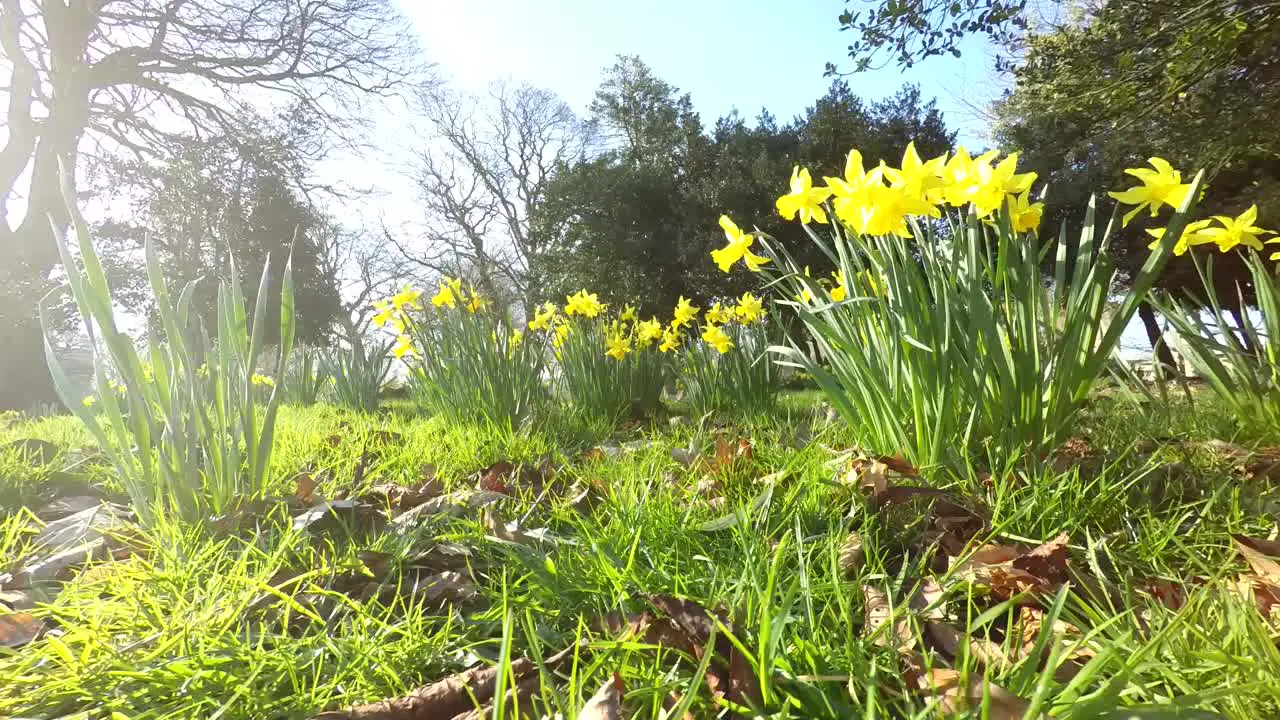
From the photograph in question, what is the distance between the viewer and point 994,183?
1.40 metres

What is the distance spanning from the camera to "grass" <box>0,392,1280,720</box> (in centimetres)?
71

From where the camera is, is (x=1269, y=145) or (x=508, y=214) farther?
(x=508, y=214)

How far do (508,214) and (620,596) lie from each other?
813 inches

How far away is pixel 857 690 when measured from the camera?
2.43ft

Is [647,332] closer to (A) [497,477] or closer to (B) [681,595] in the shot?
(A) [497,477]

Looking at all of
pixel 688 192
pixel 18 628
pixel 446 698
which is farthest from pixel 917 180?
pixel 688 192

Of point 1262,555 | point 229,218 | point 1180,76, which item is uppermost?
point 229,218

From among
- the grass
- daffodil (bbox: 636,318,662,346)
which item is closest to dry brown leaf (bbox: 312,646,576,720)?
the grass

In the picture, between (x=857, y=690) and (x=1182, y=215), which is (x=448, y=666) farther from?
(x=1182, y=215)

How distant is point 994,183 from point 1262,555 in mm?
847

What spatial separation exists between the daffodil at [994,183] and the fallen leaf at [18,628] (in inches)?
77.5

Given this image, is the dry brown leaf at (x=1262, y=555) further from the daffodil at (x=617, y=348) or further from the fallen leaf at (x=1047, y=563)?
the daffodil at (x=617, y=348)

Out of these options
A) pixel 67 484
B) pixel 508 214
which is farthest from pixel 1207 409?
pixel 508 214

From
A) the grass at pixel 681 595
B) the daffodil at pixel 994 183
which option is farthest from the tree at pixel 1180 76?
the grass at pixel 681 595
